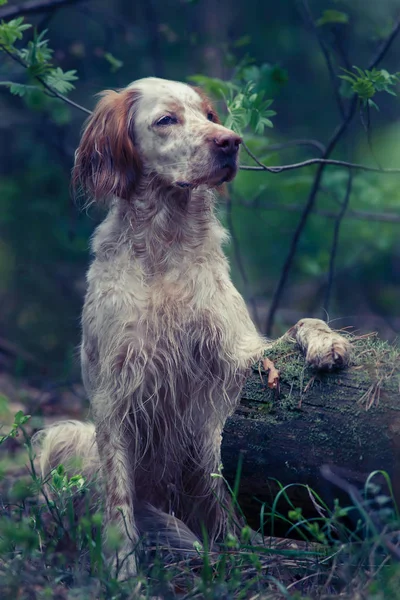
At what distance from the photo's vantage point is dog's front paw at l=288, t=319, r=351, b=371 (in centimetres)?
225

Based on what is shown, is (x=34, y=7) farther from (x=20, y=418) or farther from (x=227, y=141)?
(x=20, y=418)

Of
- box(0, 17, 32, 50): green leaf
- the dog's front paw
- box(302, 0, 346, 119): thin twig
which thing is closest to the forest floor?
the dog's front paw

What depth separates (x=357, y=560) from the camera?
1972mm

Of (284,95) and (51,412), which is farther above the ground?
(284,95)

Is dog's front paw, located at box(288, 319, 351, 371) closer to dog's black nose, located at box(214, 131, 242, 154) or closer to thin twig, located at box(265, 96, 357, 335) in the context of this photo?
dog's black nose, located at box(214, 131, 242, 154)

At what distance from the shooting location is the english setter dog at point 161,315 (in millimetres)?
2572

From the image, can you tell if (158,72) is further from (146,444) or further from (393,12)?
(146,444)

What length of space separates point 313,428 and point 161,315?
2.26 feet

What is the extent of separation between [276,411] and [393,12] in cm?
465

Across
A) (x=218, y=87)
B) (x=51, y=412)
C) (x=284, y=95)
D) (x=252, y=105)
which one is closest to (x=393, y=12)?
(x=284, y=95)

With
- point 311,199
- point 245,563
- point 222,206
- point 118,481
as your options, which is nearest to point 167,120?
point 118,481

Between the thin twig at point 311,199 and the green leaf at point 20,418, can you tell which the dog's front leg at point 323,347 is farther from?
the thin twig at point 311,199

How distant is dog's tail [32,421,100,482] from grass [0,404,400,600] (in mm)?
591

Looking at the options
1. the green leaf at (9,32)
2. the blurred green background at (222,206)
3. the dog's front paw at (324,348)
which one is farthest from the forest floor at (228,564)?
the blurred green background at (222,206)
